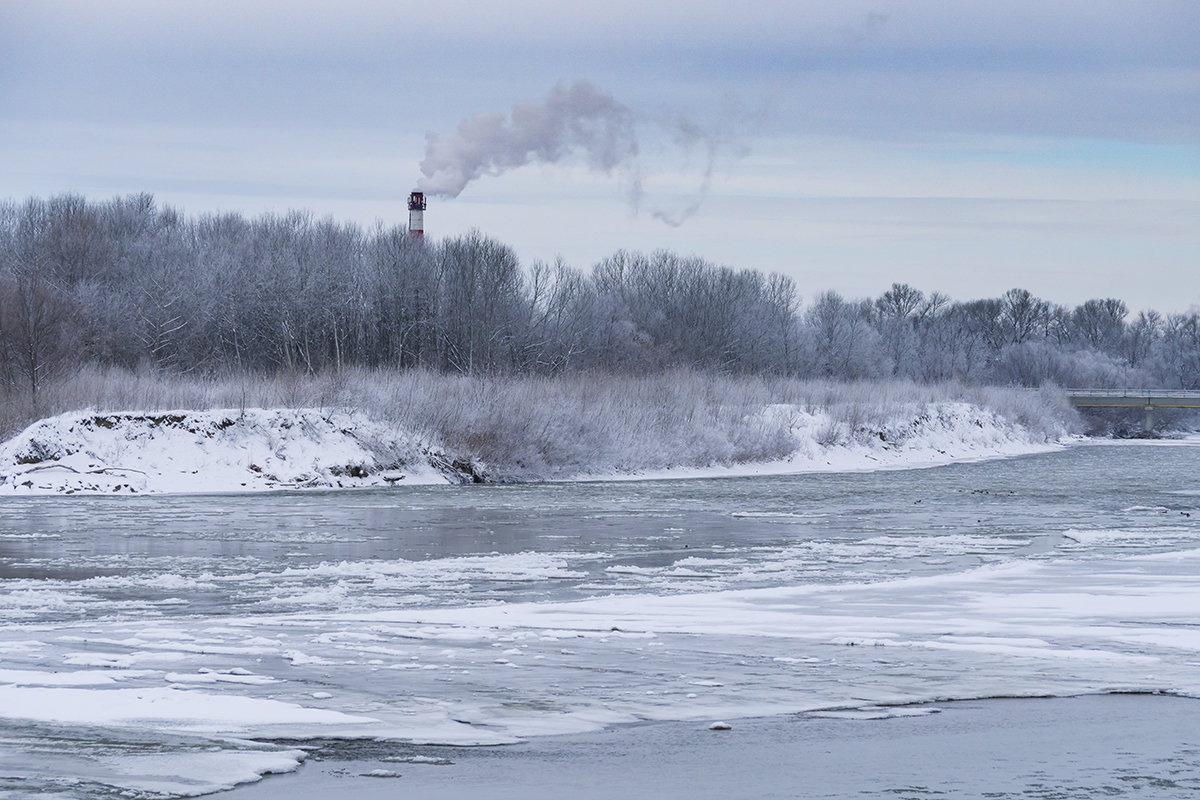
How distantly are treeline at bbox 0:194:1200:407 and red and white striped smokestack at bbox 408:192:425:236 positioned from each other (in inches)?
61.1

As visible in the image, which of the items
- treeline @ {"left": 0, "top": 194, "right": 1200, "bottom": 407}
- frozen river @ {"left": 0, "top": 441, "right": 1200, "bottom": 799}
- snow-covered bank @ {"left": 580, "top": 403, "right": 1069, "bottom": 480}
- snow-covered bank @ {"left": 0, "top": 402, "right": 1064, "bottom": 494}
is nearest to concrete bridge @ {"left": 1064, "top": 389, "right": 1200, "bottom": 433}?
A: treeline @ {"left": 0, "top": 194, "right": 1200, "bottom": 407}

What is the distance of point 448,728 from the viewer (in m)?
6.77

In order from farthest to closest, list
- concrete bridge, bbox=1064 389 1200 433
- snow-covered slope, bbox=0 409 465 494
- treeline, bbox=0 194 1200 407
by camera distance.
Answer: concrete bridge, bbox=1064 389 1200 433, treeline, bbox=0 194 1200 407, snow-covered slope, bbox=0 409 465 494

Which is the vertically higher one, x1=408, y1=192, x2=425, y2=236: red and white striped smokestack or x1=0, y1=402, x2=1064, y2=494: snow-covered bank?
x1=408, y1=192, x2=425, y2=236: red and white striped smokestack

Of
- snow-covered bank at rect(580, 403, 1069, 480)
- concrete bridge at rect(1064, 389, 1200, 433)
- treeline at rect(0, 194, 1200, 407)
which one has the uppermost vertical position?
treeline at rect(0, 194, 1200, 407)

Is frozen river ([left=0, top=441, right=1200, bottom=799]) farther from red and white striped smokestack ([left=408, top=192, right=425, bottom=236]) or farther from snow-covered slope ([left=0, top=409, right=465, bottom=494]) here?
red and white striped smokestack ([left=408, top=192, right=425, bottom=236])

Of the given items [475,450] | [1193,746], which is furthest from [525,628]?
[475,450]

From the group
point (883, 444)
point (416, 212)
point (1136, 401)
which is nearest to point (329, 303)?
point (416, 212)

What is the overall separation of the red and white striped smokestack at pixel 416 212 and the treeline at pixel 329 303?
155 cm

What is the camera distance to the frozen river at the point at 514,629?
22.1ft

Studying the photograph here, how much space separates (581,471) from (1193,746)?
28713 millimetres

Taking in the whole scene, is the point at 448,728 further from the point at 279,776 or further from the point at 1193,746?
the point at 1193,746

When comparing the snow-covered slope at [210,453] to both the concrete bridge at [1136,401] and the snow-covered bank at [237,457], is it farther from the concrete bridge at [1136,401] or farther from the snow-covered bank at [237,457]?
the concrete bridge at [1136,401]

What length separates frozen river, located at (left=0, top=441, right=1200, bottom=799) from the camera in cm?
673
